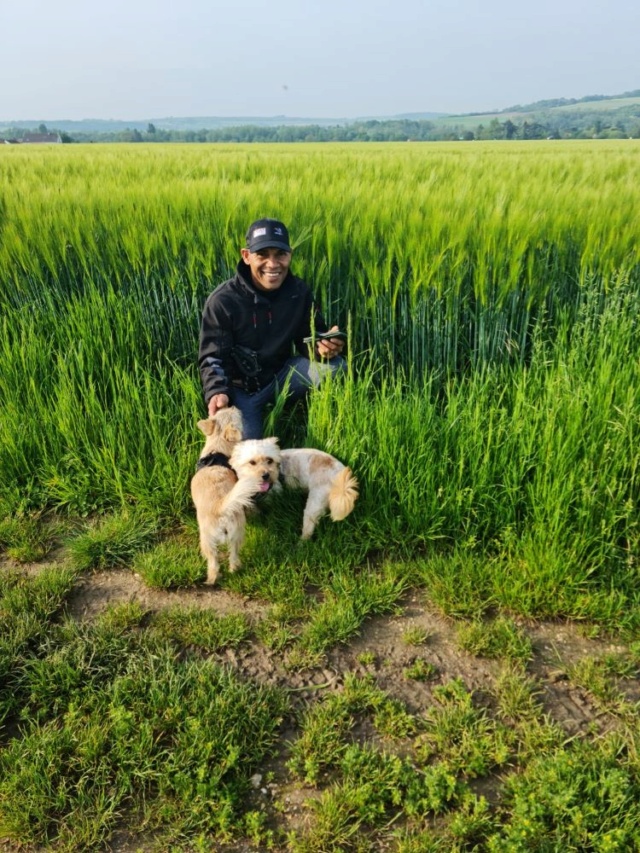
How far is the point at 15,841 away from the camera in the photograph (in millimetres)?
1751

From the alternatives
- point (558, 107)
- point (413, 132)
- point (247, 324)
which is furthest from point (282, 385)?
point (558, 107)

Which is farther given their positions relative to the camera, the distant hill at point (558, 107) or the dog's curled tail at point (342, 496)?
the distant hill at point (558, 107)

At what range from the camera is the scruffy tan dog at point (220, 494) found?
2555 mm

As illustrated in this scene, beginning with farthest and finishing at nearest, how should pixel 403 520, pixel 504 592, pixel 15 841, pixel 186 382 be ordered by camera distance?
1. pixel 186 382
2. pixel 403 520
3. pixel 504 592
4. pixel 15 841

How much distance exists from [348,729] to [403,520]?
114cm

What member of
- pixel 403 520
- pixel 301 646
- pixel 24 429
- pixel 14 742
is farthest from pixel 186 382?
pixel 14 742

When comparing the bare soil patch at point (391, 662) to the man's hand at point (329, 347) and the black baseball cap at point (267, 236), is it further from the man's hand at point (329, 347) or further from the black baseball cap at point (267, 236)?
the black baseball cap at point (267, 236)

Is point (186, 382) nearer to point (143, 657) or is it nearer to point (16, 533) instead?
point (16, 533)

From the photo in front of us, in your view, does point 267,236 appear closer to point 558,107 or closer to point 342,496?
point 342,496

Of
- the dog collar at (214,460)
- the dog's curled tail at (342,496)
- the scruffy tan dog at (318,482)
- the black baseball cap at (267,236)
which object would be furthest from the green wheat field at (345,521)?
the black baseball cap at (267,236)

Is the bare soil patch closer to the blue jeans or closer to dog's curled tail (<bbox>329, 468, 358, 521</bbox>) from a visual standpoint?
dog's curled tail (<bbox>329, 468, 358, 521</bbox>)

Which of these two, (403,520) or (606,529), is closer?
(606,529)

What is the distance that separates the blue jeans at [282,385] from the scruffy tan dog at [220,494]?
471 mm

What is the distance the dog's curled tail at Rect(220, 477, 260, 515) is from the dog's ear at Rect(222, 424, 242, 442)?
1.28 ft
